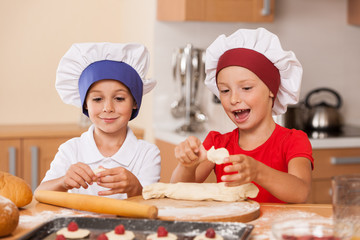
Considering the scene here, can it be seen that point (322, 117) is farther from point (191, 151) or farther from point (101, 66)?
point (191, 151)

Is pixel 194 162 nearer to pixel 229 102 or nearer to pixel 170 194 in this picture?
pixel 170 194

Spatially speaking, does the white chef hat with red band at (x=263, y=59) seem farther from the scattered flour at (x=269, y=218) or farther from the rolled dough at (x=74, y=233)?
the rolled dough at (x=74, y=233)

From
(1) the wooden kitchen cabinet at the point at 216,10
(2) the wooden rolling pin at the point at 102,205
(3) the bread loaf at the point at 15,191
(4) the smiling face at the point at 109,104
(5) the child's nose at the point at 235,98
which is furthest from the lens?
(1) the wooden kitchen cabinet at the point at 216,10

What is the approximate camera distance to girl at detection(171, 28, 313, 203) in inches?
55.9

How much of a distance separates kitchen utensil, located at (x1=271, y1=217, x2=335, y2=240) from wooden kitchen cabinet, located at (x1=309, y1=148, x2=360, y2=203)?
1.82 metres

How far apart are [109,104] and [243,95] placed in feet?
1.19

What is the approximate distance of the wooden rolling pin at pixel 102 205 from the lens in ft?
3.33

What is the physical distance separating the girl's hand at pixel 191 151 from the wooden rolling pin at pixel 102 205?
23cm

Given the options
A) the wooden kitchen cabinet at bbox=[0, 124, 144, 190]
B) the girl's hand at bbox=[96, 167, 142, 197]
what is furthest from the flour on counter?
the wooden kitchen cabinet at bbox=[0, 124, 144, 190]

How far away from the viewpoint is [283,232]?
2.59ft

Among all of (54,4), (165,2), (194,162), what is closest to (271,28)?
(165,2)

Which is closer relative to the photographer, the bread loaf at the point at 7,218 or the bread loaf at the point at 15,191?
the bread loaf at the point at 7,218

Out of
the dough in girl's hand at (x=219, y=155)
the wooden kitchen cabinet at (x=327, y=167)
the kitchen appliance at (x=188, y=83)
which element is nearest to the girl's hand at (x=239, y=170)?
the dough in girl's hand at (x=219, y=155)

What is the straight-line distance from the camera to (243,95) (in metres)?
1.43
